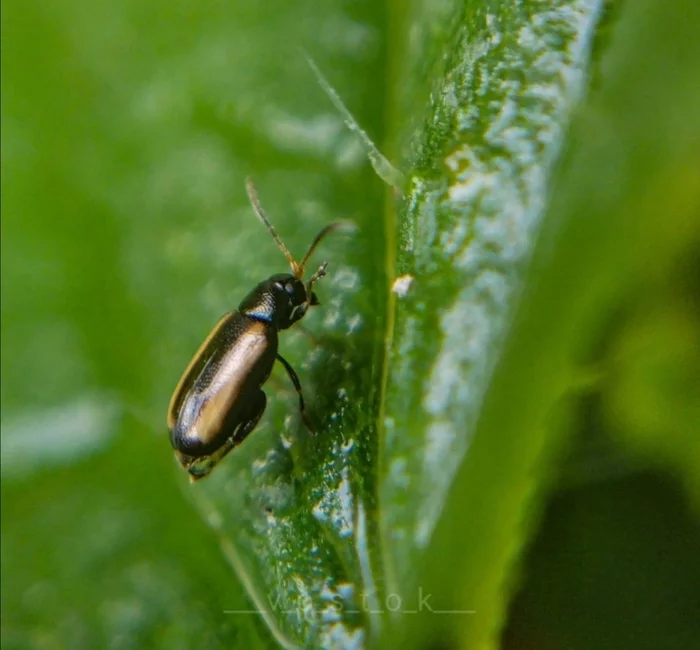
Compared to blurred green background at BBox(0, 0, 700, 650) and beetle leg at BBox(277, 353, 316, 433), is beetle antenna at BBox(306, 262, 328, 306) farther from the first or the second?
beetle leg at BBox(277, 353, 316, 433)

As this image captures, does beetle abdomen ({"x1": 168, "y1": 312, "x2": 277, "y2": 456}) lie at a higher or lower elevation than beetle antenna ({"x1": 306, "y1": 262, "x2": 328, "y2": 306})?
lower

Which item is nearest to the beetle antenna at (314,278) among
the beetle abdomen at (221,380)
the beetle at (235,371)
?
the beetle at (235,371)

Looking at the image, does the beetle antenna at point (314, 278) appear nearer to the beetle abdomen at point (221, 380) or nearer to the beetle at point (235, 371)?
the beetle at point (235, 371)

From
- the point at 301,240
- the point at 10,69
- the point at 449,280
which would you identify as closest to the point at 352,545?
the point at 449,280

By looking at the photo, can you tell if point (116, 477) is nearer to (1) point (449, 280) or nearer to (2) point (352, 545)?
(2) point (352, 545)

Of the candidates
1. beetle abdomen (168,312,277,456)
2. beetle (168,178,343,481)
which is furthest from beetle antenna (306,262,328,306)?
beetle abdomen (168,312,277,456)

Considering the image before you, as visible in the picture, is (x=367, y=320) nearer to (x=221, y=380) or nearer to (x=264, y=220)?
(x=264, y=220)

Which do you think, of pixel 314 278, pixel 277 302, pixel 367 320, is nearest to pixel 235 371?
pixel 277 302
